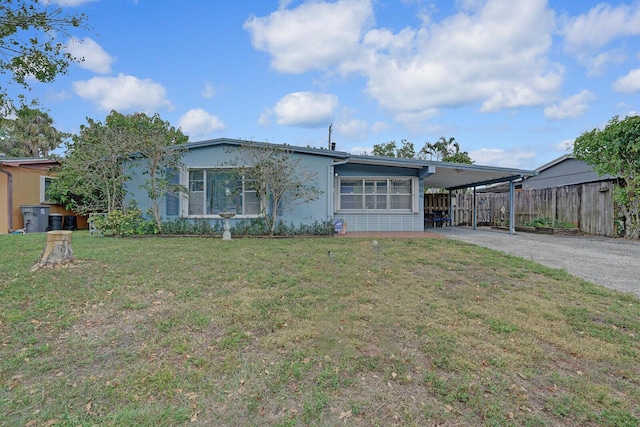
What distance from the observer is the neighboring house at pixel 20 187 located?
41.2 feet

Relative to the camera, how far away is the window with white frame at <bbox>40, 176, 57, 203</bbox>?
1387 cm

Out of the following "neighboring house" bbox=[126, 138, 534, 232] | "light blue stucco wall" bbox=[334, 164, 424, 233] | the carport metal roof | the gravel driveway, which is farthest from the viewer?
"light blue stucco wall" bbox=[334, 164, 424, 233]

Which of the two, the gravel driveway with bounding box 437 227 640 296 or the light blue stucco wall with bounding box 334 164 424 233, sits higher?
the light blue stucco wall with bounding box 334 164 424 233

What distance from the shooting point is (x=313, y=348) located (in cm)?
300

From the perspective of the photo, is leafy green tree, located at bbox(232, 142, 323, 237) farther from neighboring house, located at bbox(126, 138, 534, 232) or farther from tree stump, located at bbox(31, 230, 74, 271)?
tree stump, located at bbox(31, 230, 74, 271)

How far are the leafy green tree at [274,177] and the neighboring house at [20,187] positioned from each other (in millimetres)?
9209

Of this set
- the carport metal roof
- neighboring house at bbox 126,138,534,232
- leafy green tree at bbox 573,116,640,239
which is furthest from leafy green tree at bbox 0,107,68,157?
leafy green tree at bbox 573,116,640,239

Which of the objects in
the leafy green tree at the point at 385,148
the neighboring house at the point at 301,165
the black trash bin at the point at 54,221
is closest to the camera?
the neighboring house at the point at 301,165

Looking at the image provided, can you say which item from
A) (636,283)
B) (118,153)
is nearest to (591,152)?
(636,283)

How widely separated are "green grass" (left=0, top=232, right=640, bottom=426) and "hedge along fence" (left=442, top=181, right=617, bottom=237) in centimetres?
862

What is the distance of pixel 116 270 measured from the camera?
5582mm

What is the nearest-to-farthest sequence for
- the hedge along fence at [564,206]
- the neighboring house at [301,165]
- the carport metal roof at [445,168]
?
1. the carport metal roof at [445,168]
2. the neighboring house at [301,165]
3. the hedge along fence at [564,206]

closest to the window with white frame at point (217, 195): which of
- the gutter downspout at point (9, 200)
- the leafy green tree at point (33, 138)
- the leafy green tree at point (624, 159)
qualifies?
the gutter downspout at point (9, 200)

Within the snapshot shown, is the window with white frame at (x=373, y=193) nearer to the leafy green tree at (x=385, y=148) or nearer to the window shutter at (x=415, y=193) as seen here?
the window shutter at (x=415, y=193)
